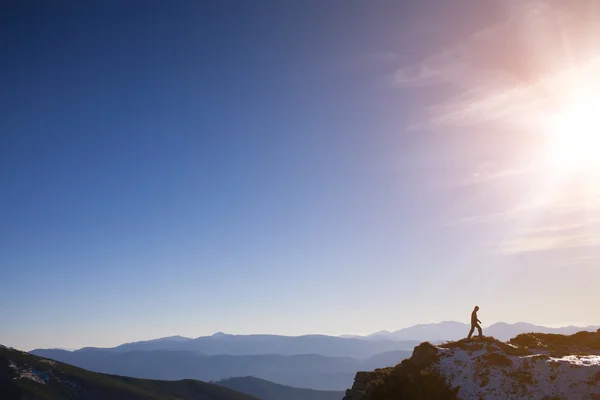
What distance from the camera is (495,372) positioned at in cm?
3394

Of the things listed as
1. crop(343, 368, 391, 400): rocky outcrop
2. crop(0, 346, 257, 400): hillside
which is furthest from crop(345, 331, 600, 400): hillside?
crop(0, 346, 257, 400): hillside

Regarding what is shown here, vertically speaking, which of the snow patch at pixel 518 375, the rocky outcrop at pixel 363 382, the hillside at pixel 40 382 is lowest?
the hillside at pixel 40 382

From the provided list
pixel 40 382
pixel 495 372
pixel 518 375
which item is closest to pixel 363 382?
pixel 495 372

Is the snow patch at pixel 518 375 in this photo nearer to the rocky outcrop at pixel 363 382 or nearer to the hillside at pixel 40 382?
the rocky outcrop at pixel 363 382

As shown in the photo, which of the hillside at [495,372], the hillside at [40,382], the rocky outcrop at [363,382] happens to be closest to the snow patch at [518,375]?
the hillside at [495,372]

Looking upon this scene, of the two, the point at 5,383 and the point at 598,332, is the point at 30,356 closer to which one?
the point at 5,383

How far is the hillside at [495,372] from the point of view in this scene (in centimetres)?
3119

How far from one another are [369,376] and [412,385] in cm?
612

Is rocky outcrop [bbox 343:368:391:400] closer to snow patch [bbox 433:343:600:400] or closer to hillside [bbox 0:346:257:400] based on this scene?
snow patch [bbox 433:343:600:400]

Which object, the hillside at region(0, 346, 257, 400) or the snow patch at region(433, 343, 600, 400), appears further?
the hillside at region(0, 346, 257, 400)

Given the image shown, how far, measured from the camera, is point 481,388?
32844 millimetres

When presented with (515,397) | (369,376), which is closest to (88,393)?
(369,376)

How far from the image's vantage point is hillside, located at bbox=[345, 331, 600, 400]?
31.2m

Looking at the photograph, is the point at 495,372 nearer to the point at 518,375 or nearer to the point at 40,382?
the point at 518,375
